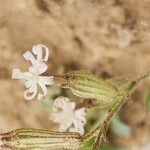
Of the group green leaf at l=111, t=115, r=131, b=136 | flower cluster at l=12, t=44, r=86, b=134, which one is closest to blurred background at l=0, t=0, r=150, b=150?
green leaf at l=111, t=115, r=131, b=136

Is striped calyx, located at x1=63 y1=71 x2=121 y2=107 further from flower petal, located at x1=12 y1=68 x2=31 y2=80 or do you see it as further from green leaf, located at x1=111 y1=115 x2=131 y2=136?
green leaf, located at x1=111 y1=115 x2=131 y2=136

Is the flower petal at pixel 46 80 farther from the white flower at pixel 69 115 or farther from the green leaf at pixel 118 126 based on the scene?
the green leaf at pixel 118 126

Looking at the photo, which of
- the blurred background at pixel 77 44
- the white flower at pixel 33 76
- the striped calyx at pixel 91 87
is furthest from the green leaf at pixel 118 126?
the white flower at pixel 33 76

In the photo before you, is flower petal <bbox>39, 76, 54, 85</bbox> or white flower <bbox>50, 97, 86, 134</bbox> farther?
white flower <bbox>50, 97, 86, 134</bbox>

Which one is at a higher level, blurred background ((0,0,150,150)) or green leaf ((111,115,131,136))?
blurred background ((0,0,150,150))

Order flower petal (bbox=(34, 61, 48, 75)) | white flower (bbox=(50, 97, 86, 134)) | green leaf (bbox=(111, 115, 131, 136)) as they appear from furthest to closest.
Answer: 1. green leaf (bbox=(111, 115, 131, 136))
2. white flower (bbox=(50, 97, 86, 134))
3. flower petal (bbox=(34, 61, 48, 75))

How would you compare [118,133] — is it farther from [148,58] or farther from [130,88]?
[130,88]

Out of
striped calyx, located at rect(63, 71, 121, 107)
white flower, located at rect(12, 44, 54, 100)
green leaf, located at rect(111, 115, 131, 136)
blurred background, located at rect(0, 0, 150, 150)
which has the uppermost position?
blurred background, located at rect(0, 0, 150, 150)

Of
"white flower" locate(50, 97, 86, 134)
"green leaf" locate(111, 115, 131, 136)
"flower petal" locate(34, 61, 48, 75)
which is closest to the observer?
"flower petal" locate(34, 61, 48, 75)

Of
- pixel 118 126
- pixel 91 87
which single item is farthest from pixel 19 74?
pixel 118 126
